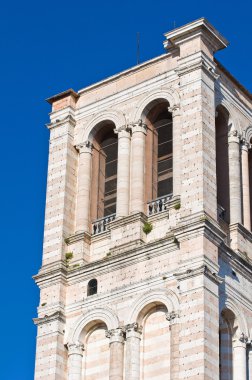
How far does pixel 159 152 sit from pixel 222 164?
7.70 feet

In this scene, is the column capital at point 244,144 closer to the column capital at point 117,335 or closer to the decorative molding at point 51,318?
the column capital at point 117,335

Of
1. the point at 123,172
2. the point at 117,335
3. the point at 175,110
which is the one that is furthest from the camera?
the point at 123,172

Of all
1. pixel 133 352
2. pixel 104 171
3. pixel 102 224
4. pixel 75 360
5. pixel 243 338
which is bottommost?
pixel 133 352

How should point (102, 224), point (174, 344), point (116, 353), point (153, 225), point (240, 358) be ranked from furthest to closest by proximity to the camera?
point (102, 224)
point (153, 225)
point (240, 358)
point (116, 353)
point (174, 344)

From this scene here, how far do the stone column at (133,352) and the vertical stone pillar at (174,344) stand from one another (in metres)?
1.22

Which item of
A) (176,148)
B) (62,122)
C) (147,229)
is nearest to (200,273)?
(147,229)

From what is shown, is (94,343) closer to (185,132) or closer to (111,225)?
(111,225)

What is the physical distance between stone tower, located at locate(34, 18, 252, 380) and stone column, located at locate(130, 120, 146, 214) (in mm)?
49

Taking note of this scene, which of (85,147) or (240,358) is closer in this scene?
(240,358)

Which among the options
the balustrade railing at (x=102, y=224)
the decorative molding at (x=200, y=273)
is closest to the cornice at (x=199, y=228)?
the decorative molding at (x=200, y=273)

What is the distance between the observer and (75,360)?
4362 centimetres

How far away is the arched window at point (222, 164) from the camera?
46088 millimetres

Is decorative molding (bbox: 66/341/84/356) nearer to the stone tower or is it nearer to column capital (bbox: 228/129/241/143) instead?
the stone tower

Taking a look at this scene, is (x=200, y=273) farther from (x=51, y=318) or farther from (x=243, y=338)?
(x=51, y=318)
